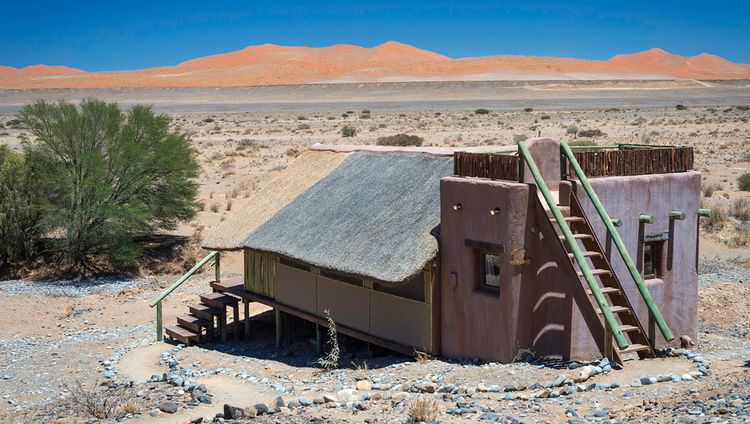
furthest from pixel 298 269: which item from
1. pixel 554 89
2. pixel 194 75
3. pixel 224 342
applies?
pixel 194 75

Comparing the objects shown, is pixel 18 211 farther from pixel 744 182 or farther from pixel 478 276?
pixel 744 182

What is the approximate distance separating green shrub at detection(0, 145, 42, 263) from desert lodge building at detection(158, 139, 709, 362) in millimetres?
10370

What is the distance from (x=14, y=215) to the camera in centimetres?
2434

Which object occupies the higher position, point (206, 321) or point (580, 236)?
point (580, 236)

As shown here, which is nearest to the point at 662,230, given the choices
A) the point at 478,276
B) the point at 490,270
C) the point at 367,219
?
the point at 490,270

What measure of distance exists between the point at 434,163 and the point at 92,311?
9485 mm

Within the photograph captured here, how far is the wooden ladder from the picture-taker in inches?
468

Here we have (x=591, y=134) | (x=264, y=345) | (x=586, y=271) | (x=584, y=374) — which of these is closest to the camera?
(x=584, y=374)

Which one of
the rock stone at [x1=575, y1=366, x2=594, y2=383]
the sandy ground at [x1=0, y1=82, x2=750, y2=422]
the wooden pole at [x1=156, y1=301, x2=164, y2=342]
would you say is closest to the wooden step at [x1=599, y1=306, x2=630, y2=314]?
the sandy ground at [x1=0, y1=82, x2=750, y2=422]

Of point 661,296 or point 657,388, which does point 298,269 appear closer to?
point 661,296

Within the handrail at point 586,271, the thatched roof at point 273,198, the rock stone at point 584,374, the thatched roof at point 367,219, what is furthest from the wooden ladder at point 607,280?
the thatched roof at point 273,198

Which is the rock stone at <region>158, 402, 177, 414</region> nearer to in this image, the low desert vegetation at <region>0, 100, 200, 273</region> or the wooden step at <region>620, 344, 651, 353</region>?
the wooden step at <region>620, 344, 651, 353</region>

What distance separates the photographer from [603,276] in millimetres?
12258

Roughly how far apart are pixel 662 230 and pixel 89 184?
51.5 feet
